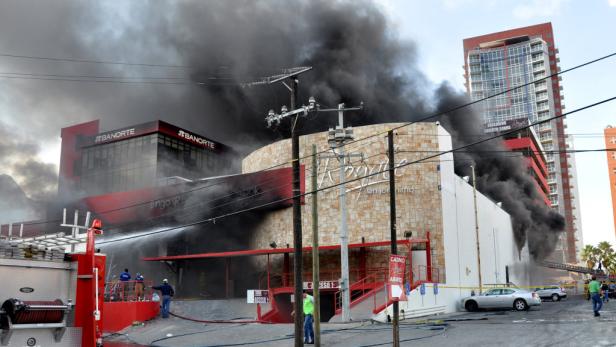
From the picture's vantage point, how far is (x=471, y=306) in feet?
95.3

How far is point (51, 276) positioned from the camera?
30.0ft

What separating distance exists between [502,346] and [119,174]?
2043 inches

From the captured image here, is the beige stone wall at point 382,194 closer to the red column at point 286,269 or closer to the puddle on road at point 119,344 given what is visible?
the red column at point 286,269

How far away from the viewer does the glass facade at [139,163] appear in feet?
190

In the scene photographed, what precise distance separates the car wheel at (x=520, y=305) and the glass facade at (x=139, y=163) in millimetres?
38817

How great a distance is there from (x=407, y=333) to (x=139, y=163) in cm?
4592

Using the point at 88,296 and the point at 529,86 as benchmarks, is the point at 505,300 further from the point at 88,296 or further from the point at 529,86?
the point at 529,86

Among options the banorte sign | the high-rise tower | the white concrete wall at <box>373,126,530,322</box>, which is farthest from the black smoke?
the high-rise tower

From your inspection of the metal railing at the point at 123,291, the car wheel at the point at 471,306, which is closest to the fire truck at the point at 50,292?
the metal railing at the point at 123,291

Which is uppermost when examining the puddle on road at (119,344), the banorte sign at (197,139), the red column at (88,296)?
the banorte sign at (197,139)

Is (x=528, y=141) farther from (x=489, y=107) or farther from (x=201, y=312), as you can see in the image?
(x=201, y=312)

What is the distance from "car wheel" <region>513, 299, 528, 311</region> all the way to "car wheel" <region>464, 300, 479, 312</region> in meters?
2.00

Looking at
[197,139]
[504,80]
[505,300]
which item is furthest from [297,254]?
[504,80]

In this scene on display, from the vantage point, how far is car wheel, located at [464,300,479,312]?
94.8 ft
